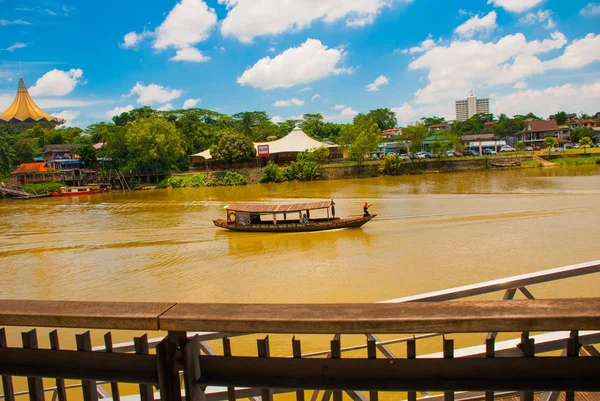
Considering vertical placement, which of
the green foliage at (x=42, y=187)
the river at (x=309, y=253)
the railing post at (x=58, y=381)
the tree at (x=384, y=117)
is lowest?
the river at (x=309, y=253)

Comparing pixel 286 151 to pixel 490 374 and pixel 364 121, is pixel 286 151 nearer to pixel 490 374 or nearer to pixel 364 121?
pixel 364 121

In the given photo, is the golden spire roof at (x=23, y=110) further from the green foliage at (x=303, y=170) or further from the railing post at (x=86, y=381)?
the railing post at (x=86, y=381)

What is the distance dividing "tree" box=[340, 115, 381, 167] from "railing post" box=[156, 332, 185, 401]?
151 ft

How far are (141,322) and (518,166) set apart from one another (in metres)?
49.7

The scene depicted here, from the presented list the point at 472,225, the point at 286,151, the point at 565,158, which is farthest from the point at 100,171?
the point at 565,158

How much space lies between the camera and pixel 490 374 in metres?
1.58

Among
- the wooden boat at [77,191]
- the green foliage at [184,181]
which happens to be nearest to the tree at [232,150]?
the green foliage at [184,181]

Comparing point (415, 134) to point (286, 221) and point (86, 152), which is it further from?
point (86, 152)

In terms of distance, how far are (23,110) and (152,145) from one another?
6032 centimetres

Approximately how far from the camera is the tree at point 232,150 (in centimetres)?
4916

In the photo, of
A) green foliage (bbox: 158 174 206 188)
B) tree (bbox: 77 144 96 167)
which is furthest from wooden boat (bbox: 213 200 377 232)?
tree (bbox: 77 144 96 167)

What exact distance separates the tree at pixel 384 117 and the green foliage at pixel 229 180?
5442 cm

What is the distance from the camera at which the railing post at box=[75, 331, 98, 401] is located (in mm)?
1759

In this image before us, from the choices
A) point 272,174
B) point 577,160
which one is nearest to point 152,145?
point 272,174
